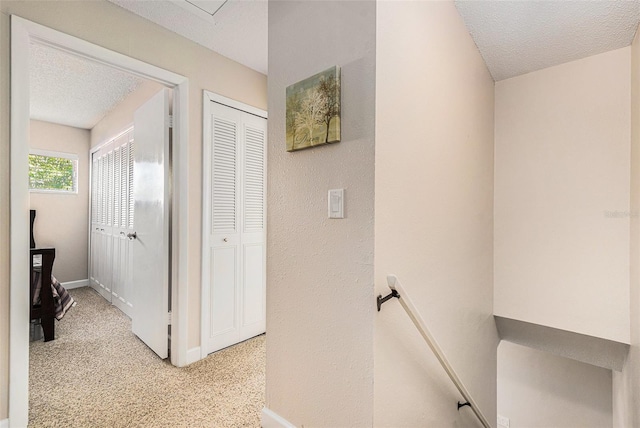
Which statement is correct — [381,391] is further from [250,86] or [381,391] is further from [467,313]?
[250,86]

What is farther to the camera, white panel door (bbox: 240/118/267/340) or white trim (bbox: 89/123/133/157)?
white trim (bbox: 89/123/133/157)

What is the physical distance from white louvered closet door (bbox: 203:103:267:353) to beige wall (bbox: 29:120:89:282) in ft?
11.9

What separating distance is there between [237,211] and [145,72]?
123 centimetres

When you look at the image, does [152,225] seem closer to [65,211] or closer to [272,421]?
[272,421]

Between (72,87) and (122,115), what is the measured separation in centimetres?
52

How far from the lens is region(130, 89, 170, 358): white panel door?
240cm

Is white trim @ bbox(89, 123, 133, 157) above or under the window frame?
above

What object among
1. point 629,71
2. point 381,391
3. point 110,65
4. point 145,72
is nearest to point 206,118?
point 145,72

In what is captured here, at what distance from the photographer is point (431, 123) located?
1601 mm

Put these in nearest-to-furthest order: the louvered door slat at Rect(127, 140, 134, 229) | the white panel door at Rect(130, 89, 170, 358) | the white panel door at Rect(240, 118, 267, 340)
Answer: the white panel door at Rect(130, 89, 170, 358)
the white panel door at Rect(240, 118, 267, 340)
the louvered door slat at Rect(127, 140, 134, 229)

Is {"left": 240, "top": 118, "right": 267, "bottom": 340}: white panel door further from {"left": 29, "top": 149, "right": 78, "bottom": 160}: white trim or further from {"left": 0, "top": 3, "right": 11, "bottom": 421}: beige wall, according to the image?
{"left": 29, "top": 149, "right": 78, "bottom": 160}: white trim

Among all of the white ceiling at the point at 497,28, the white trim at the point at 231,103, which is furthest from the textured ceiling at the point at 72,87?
the white trim at the point at 231,103

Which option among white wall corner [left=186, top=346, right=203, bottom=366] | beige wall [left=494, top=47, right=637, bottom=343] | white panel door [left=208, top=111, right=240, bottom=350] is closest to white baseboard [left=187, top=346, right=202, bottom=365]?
white wall corner [left=186, top=346, right=203, bottom=366]

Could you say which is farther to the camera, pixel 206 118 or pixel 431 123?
pixel 206 118
